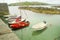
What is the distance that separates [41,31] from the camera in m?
2.13

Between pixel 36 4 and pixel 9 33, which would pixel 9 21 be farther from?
pixel 36 4

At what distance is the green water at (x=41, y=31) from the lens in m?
2.11

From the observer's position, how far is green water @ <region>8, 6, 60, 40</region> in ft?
6.91

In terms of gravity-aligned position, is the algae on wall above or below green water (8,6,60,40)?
above

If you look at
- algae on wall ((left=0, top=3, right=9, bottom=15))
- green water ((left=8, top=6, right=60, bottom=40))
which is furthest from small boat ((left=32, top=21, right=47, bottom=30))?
algae on wall ((left=0, top=3, right=9, bottom=15))

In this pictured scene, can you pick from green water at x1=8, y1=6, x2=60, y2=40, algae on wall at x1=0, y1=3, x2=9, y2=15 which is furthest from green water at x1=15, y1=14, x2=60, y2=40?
algae on wall at x1=0, y1=3, x2=9, y2=15

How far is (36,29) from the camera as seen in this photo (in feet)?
6.93

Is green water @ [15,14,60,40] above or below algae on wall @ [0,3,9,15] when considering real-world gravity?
below

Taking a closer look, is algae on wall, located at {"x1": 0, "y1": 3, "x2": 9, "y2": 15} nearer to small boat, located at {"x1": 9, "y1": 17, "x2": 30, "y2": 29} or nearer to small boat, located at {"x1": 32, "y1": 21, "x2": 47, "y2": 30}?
small boat, located at {"x1": 9, "y1": 17, "x2": 30, "y2": 29}

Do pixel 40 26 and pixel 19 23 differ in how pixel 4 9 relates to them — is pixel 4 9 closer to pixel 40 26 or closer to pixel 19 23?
pixel 19 23

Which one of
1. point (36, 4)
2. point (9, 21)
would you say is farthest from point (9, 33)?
point (36, 4)

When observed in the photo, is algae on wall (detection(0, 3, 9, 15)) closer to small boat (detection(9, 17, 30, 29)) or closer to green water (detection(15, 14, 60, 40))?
small boat (detection(9, 17, 30, 29))

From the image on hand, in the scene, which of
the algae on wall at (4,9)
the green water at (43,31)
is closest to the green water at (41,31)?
the green water at (43,31)

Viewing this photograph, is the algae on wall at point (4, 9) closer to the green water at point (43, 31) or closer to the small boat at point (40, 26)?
the green water at point (43, 31)
